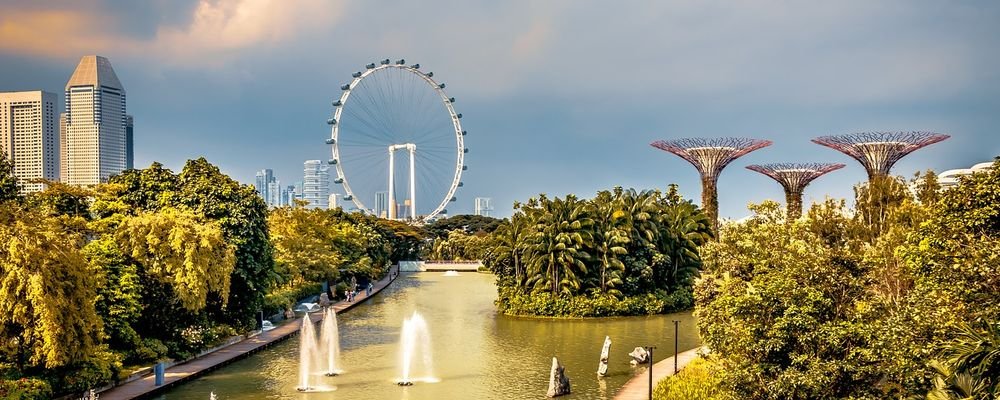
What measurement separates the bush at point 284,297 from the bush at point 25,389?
1809 centimetres

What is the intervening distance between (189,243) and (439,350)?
10721 mm

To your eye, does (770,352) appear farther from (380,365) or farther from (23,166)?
(23,166)

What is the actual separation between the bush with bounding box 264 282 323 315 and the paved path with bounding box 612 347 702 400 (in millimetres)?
19860

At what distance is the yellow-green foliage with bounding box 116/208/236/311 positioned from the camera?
1134 inches

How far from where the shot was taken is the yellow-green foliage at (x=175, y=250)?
1134 inches

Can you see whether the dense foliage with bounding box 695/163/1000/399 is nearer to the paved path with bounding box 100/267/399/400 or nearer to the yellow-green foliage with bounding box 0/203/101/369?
the yellow-green foliage with bounding box 0/203/101/369

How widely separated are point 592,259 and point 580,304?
8.90ft

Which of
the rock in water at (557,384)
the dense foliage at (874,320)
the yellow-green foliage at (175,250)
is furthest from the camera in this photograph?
the yellow-green foliage at (175,250)

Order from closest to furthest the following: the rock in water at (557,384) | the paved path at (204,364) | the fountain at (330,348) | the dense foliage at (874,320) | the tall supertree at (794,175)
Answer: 1. the dense foliage at (874,320)
2. the paved path at (204,364)
3. the rock in water at (557,384)
4. the fountain at (330,348)
5. the tall supertree at (794,175)

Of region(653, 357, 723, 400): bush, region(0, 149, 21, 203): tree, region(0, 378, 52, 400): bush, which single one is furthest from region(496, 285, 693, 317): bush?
region(0, 149, 21, 203): tree

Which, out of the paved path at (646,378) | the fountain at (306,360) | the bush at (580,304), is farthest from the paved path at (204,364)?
the paved path at (646,378)

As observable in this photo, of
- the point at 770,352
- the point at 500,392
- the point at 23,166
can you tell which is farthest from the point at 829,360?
the point at 23,166

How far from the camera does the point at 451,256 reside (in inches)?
3802

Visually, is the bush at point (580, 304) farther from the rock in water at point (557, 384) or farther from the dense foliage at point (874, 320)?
the dense foliage at point (874, 320)
